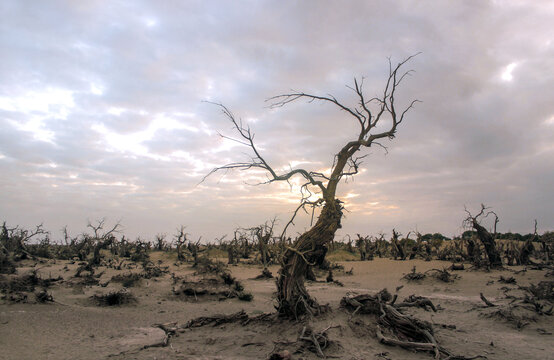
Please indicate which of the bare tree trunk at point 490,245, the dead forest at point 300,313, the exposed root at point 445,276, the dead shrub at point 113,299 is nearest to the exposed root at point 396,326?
the dead forest at point 300,313

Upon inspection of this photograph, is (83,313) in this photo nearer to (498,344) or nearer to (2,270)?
(2,270)

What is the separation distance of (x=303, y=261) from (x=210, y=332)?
2832 millimetres

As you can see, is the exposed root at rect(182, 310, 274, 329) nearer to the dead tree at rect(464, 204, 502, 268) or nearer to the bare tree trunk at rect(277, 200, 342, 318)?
the bare tree trunk at rect(277, 200, 342, 318)

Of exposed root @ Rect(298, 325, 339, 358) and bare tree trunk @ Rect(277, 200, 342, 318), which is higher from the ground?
bare tree trunk @ Rect(277, 200, 342, 318)

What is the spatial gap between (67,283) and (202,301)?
18.2 ft

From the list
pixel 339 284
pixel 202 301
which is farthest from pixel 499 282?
pixel 202 301

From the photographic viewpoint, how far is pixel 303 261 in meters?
7.90

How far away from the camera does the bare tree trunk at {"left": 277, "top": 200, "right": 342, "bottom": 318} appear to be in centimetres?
788

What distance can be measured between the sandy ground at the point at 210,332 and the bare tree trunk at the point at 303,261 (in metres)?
0.39

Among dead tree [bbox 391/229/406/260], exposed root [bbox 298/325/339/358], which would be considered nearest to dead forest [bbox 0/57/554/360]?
exposed root [bbox 298/325/339/358]

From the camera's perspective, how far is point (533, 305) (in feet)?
31.9

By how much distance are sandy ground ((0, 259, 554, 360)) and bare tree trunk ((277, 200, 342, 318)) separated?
1.26 feet

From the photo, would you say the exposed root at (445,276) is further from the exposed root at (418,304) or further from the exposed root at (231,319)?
the exposed root at (231,319)

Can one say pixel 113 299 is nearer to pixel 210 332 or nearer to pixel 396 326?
pixel 210 332
